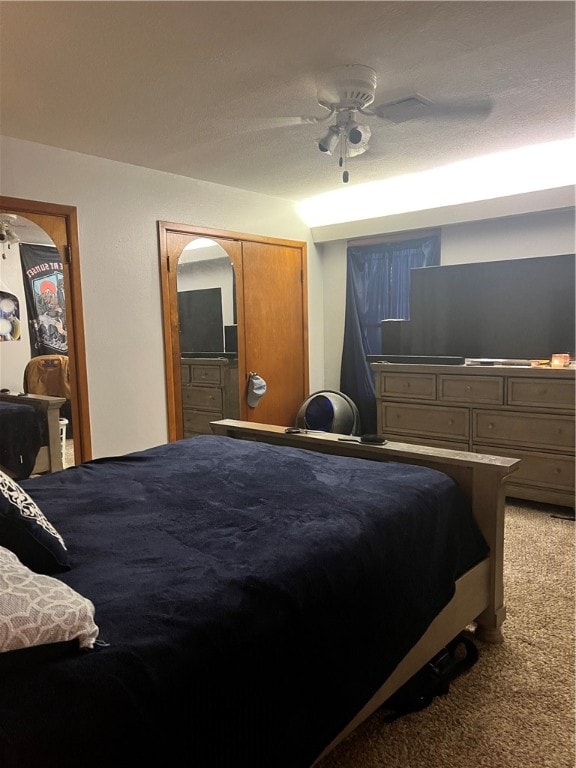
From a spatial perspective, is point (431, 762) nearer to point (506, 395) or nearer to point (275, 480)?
point (275, 480)

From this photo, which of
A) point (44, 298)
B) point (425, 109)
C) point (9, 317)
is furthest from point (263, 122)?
point (9, 317)

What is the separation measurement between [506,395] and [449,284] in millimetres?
996

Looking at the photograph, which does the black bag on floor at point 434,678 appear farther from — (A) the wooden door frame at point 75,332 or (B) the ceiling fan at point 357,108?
(A) the wooden door frame at point 75,332

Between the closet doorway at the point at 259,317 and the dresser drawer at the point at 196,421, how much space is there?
0.05 m

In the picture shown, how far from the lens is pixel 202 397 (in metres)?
4.18

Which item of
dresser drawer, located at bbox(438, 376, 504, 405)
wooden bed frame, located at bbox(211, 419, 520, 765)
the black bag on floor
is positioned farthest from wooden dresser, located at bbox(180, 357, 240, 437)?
the black bag on floor

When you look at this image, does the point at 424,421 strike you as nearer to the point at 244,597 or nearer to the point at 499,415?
the point at 499,415

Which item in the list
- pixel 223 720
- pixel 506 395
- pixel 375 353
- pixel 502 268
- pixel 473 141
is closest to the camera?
pixel 223 720

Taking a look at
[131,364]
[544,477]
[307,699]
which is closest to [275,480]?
[307,699]

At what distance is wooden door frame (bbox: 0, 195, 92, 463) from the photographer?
3.32m

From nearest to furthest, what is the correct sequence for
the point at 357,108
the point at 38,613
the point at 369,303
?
the point at 38,613, the point at 357,108, the point at 369,303

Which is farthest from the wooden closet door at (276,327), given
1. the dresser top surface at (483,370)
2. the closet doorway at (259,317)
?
the dresser top surface at (483,370)

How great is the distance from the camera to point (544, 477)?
3.52m

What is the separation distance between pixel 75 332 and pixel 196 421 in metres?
1.15
